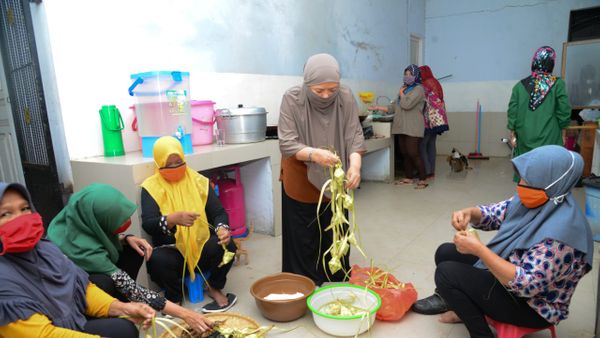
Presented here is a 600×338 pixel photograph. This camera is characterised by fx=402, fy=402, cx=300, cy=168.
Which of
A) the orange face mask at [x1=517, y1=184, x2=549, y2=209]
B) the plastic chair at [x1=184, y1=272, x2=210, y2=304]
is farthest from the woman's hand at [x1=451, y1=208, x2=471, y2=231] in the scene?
the plastic chair at [x1=184, y1=272, x2=210, y2=304]

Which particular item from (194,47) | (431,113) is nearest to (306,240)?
(194,47)

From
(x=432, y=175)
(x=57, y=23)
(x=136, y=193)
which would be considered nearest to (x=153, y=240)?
(x=136, y=193)

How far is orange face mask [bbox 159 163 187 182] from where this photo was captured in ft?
7.70

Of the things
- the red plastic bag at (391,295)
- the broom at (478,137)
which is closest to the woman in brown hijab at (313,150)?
the red plastic bag at (391,295)

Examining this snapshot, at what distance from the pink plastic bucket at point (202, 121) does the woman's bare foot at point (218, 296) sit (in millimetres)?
1362

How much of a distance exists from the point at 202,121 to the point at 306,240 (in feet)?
4.77

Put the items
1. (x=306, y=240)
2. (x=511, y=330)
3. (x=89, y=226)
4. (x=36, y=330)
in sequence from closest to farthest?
(x=36, y=330)
(x=511, y=330)
(x=89, y=226)
(x=306, y=240)

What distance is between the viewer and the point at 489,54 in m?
7.54

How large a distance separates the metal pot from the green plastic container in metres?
0.81

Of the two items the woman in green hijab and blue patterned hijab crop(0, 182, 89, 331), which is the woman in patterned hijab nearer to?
the woman in green hijab

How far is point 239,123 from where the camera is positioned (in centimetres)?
334

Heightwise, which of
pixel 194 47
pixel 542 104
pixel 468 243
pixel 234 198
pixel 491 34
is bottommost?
pixel 234 198

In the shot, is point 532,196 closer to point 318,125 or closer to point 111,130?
point 318,125

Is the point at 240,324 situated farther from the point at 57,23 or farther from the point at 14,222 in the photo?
the point at 57,23
